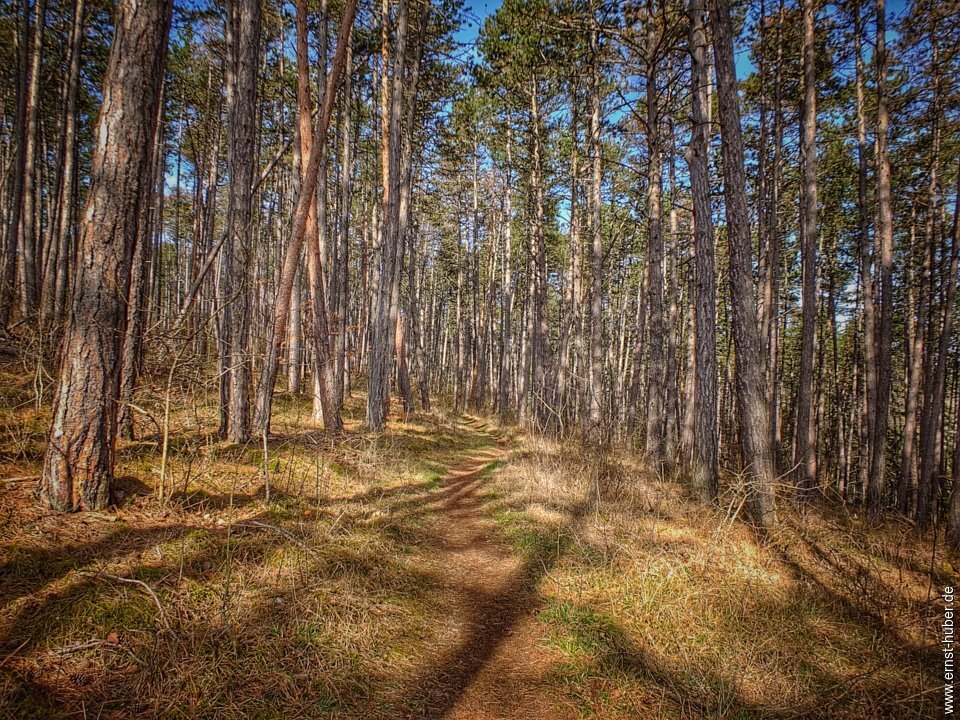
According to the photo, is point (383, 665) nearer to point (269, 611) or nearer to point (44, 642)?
point (269, 611)

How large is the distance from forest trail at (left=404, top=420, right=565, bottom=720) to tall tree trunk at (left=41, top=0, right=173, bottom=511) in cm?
323

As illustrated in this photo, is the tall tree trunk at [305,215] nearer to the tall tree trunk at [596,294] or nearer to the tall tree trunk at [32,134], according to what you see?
the tall tree trunk at [596,294]

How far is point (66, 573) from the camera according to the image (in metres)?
2.67

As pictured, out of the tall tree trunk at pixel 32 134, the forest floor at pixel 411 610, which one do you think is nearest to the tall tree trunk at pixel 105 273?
the forest floor at pixel 411 610

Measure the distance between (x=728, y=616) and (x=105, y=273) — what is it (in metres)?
6.20

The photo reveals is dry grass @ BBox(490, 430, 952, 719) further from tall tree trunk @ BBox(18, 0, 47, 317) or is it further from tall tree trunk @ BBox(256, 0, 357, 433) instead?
tall tree trunk @ BBox(18, 0, 47, 317)

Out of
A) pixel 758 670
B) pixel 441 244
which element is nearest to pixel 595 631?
pixel 758 670

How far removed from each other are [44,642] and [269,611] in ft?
3.86

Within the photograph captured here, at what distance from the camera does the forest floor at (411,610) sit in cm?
237

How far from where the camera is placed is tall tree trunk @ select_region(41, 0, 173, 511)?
3.25 metres

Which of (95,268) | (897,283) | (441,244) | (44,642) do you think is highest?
(441,244)

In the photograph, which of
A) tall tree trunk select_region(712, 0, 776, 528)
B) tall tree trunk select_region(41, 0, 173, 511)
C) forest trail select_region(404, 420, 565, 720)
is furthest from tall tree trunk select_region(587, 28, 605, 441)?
tall tree trunk select_region(41, 0, 173, 511)

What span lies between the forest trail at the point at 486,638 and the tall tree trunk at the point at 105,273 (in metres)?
3.23

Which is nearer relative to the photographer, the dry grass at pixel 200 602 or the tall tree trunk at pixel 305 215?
the dry grass at pixel 200 602
